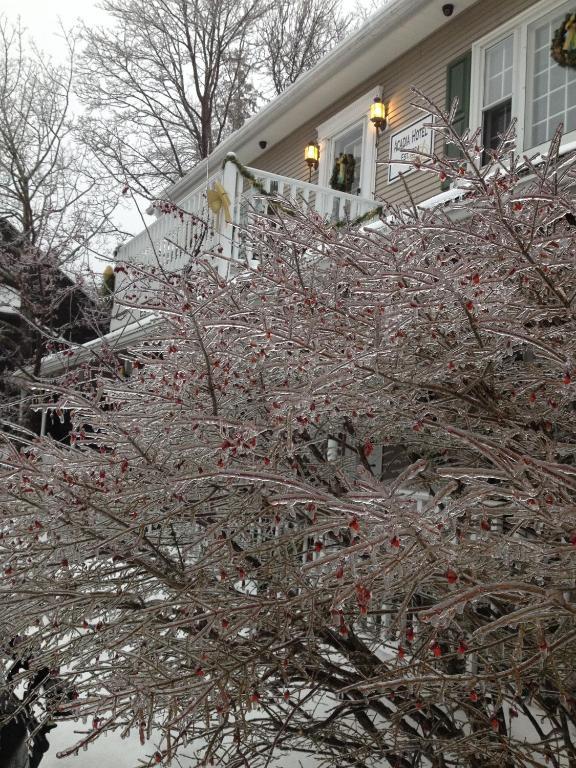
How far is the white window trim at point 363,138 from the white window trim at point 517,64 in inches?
64.6

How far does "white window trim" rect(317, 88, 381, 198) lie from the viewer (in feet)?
34.4

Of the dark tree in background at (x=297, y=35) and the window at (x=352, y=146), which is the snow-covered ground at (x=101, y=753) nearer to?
the window at (x=352, y=146)

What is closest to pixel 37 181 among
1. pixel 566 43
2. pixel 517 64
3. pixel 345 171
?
pixel 345 171

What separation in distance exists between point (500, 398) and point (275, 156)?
34.5 ft

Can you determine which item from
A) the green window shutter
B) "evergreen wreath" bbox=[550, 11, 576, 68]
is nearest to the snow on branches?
"evergreen wreath" bbox=[550, 11, 576, 68]

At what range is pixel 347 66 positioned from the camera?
10289mm

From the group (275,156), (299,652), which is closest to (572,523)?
(299,652)

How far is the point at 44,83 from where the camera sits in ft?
50.9

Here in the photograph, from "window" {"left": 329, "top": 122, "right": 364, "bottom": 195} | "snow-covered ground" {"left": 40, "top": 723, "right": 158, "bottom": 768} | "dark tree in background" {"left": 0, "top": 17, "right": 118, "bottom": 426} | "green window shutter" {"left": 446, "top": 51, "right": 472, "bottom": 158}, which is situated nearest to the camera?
Answer: "snow-covered ground" {"left": 40, "top": 723, "right": 158, "bottom": 768}

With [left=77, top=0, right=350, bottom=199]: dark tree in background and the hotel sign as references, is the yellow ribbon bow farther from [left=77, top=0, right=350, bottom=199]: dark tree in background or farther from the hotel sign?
[left=77, top=0, right=350, bottom=199]: dark tree in background

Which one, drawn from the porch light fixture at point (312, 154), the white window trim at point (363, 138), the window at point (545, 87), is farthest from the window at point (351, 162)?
the window at point (545, 87)

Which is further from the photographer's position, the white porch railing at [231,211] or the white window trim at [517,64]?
the white window trim at [517,64]

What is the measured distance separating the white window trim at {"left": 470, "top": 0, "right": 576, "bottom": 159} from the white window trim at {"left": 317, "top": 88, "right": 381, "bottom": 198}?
1.64 meters

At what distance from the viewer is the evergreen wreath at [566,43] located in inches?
305
